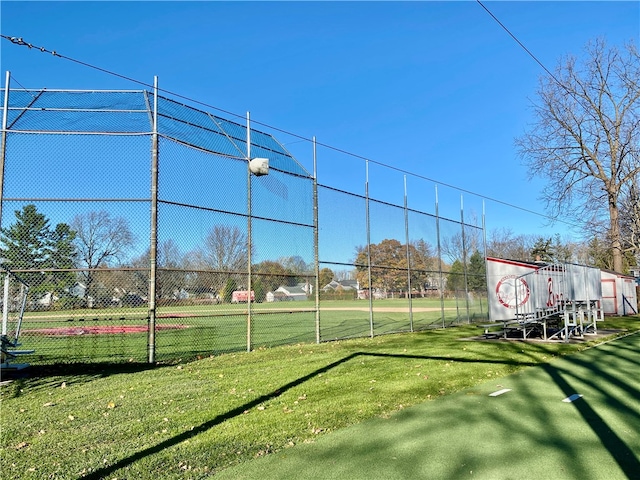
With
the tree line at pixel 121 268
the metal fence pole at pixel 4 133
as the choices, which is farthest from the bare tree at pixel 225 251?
the metal fence pole at pixel 4 133

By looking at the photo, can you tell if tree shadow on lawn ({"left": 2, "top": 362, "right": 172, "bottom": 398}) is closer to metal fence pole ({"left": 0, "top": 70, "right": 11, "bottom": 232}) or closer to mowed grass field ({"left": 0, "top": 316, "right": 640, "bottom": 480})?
mowed grass field ({"left": 0, "top": 316, "right": 640, "bottom": 480})

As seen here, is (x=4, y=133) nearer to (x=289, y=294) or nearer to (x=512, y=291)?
(x=289, y=294)

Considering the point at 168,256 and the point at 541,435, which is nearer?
the point at 541,435

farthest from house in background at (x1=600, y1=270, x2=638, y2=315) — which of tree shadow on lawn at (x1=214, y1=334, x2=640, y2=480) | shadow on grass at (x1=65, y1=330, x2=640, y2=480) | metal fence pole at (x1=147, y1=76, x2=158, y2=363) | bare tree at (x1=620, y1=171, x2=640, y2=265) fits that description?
metal fence pole at (x1=147, y1=76, x2=158, y2=363)

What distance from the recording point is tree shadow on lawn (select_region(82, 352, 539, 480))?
11.9ft

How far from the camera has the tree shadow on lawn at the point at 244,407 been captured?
3633mm

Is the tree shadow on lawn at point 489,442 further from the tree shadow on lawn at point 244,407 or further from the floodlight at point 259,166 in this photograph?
the floodlight at point 259,166

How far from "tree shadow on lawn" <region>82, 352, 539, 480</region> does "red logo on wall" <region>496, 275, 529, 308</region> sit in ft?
14.1

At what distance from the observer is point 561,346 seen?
36.3 ft

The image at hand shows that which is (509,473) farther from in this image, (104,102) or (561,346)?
(104,102)

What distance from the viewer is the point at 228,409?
5344mm

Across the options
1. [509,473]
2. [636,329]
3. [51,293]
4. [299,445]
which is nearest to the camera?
[509,473]

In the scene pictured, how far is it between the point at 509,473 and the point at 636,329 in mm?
15281

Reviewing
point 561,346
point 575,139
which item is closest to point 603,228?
point 575,139
